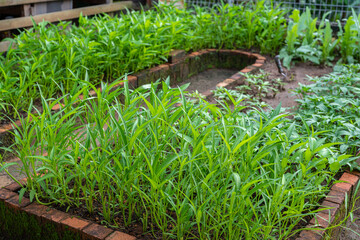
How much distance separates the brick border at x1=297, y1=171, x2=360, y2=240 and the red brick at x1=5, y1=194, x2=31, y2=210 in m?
1.55

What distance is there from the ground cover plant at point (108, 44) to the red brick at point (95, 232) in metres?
1.05

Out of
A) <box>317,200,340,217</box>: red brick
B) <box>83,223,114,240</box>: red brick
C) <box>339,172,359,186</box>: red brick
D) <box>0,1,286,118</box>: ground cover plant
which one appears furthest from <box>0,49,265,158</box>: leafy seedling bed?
<box>83,223,114,240</box>: red brick

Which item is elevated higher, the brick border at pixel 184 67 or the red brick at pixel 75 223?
the brick border at pixel 184 67

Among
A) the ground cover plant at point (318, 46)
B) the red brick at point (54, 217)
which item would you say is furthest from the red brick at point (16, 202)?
the ground cover plant at point (318, 46)

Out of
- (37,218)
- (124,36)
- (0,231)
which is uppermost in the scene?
(124,36)

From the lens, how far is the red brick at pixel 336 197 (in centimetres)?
279

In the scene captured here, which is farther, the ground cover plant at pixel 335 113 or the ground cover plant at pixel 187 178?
the ground cover plant at pixel 335 113

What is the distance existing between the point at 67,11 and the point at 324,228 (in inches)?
175

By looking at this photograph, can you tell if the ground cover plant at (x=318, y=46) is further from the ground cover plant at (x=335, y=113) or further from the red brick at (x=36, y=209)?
the red brick at (x=36, y=209)

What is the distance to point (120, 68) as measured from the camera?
4801 millimetres

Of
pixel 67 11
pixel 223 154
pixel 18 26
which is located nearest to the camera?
pixel 223 154

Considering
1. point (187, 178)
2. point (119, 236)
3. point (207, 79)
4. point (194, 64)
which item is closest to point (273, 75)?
point (207, 79)

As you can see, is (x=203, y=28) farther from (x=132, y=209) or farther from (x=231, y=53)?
(x=132, y=209)

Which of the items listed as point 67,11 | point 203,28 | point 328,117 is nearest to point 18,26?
point 67,11
